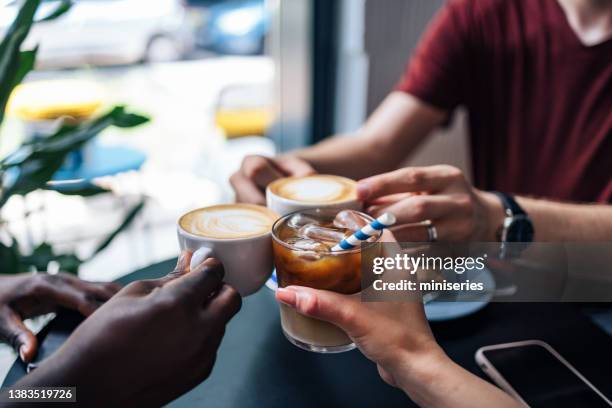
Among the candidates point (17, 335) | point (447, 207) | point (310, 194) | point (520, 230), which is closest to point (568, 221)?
point (520, 230)

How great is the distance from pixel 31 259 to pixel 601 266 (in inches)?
44.4

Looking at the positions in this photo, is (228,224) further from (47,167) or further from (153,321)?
(47,167)

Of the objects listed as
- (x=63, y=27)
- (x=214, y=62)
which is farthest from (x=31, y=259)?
(x=63, y=27)

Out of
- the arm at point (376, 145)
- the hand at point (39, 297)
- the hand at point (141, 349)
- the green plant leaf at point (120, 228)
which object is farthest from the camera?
the arm at point (376, 145)

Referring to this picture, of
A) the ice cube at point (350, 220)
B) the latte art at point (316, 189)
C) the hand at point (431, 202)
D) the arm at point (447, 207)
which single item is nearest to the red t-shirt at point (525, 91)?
the arm at point (447, 207)

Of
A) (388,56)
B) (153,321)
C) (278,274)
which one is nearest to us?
(153,321)

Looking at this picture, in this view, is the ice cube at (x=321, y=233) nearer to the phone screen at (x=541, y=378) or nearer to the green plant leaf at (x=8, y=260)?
the phone screen at (x=541, y=378)

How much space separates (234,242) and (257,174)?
324 mm

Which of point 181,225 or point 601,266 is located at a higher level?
point 181,225

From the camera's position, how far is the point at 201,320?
1.83ft

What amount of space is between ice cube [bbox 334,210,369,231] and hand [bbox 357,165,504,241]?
3.5 inches

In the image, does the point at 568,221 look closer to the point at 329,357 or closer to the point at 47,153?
the point at 329,357

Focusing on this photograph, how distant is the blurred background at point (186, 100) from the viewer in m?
1.83

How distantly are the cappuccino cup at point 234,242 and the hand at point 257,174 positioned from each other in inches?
7.1
